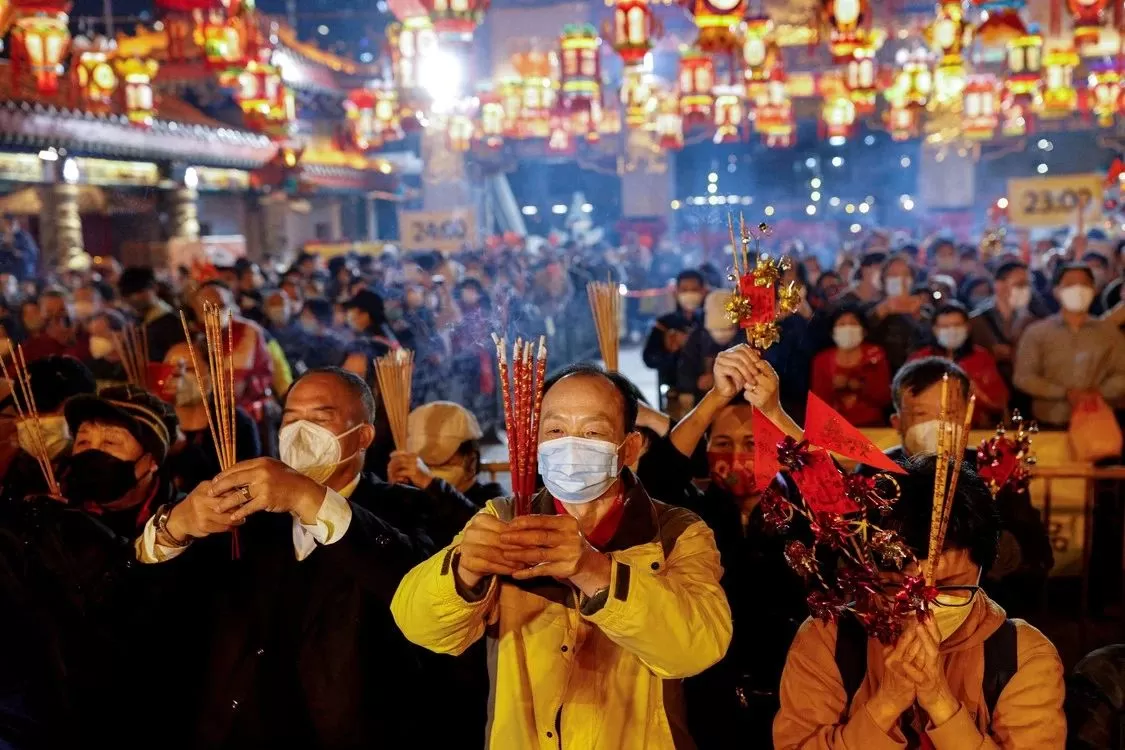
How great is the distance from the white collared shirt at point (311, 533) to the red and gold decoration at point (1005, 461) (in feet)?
5.24

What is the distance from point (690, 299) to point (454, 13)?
426 cm

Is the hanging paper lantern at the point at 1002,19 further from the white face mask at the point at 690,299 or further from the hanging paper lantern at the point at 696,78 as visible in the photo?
the white face mask at the point at 690,299

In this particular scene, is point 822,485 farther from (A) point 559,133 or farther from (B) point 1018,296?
(A) point 559,133

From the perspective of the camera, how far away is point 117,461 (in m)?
2.94

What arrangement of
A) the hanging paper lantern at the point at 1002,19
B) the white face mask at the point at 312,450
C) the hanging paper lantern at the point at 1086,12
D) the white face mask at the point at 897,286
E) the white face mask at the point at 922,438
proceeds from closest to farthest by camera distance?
1. the white face mask at the point at 312,450
2. the white face mask at the point at 922,438
3. the white face mask at the point at 897,286
4. the hanging paper lantern at the point at 1086,12
5. the hanging paper lantern at the point at 1002,19

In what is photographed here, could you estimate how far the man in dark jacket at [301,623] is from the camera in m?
2.38

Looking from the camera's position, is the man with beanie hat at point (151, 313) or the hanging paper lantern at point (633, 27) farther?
the hanging paper lantern at point (633, 27)

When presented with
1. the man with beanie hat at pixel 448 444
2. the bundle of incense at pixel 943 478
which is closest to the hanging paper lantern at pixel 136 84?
the man with beanie hat at pixel 448 444

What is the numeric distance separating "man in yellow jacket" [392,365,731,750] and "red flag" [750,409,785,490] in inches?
6.7

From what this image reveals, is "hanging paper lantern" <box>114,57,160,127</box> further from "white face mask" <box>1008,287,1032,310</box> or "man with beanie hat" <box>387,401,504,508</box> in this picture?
"man with beanie hat" <box>387,401,504,508</box>

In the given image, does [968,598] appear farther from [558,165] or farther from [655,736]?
[558,165]

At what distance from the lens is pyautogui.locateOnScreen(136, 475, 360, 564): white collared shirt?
233 centimetres

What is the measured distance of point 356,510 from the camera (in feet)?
7.87

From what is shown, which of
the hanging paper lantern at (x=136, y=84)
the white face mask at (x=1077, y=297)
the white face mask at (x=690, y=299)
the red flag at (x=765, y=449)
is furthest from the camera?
Answer: the hanging paper lantern at (x=136, y=84)
